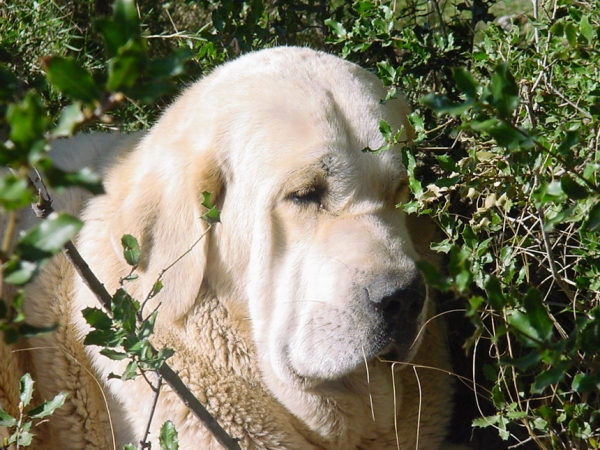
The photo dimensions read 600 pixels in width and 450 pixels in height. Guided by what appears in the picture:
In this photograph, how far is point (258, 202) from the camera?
2834 millimetres

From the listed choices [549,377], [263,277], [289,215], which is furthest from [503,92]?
[263,277]

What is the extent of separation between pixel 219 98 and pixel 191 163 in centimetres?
29

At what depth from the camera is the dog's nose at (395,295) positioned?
2514mm

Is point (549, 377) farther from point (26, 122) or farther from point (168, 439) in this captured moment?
point (26, 122)

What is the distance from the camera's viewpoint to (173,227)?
291 centimetres

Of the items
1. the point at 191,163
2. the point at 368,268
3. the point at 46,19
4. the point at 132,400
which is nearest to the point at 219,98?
the point at 191,163

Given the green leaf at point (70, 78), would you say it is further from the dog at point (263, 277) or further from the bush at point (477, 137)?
the dog at point (263, 277)

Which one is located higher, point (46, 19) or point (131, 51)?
point (131, 51)

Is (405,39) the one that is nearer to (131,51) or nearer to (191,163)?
(191,163)

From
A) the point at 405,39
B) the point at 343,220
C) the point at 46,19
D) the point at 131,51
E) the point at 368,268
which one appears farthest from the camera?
the point at 46,19

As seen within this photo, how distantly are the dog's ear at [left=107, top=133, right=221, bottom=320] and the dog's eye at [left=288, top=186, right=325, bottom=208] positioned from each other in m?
0.33

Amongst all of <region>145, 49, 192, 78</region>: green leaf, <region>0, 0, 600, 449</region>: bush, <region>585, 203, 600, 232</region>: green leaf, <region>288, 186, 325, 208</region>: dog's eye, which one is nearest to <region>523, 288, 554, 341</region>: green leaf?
<region>0, 0, 600, 449</region>: bush

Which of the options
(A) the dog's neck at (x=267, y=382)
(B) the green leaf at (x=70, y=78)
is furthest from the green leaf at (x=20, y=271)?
(A) the dog's neck at (x=267, y=382)

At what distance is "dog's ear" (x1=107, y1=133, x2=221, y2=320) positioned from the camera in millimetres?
2877
